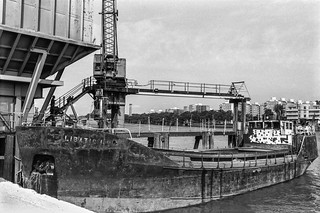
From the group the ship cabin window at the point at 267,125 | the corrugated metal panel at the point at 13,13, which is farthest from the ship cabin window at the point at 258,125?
the corrugated metal panel at the point at 13,13

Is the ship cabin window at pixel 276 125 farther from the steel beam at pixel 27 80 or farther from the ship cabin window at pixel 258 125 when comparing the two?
the steel beam at pixel 27 80

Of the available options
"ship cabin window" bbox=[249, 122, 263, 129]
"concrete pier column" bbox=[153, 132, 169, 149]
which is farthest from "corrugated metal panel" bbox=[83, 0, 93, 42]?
"ship cabin window" bbox=[249, 122, 263, 129]

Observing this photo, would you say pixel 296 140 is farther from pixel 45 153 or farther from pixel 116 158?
pixel 45 153

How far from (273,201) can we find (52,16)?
17.3 meters

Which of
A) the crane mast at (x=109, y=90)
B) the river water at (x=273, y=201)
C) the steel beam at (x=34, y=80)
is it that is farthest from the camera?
the crane mast at (x=109, y=90)

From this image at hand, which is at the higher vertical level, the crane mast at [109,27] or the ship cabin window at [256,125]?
the crane mast at [109,27]

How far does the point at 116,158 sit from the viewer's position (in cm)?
1376

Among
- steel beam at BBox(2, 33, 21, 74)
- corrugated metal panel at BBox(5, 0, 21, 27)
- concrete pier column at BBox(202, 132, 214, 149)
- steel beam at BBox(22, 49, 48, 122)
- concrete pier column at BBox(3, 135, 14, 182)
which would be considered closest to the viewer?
concrete pier column at BBox(3, 135, 14, 182)

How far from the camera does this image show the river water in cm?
1559

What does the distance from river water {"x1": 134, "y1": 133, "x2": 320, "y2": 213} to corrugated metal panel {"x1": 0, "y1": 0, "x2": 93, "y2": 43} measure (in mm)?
12457

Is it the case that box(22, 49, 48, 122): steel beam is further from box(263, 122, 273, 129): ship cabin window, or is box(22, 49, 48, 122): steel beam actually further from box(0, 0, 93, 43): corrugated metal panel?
box(263, 122, 273, 129): ship cabin window

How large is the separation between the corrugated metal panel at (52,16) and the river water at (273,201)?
12457mm

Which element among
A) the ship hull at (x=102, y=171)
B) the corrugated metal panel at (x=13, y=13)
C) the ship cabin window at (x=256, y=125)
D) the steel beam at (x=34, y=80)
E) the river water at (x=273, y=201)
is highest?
the corrugated metal panel at (x=13, y=13)

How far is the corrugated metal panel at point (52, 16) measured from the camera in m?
16.3
